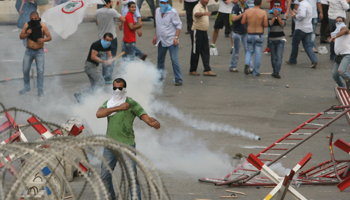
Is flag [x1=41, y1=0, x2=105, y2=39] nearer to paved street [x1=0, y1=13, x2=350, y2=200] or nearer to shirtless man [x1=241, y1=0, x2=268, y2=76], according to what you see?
paved street [x1=0, y1=13, x2=350, y2=200]

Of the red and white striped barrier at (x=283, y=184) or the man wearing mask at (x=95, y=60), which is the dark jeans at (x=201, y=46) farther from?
the red and white striped barrier at (x=283, y=184)

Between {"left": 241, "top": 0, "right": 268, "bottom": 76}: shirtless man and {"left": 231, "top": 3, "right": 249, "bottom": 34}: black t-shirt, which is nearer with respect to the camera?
{"left": 241, "top": 0, "right": 268, "bottom": 76}: shirtless man

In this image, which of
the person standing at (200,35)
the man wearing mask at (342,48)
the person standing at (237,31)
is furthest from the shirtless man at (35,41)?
the man wearing mask at (342,48)

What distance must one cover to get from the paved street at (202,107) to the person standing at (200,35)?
32 centimetres

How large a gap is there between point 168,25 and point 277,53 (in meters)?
3.04

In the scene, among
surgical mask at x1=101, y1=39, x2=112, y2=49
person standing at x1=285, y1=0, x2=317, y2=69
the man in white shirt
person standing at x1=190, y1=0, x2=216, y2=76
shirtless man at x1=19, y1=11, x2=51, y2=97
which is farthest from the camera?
the man in white shirt

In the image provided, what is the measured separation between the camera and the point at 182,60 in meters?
14.2

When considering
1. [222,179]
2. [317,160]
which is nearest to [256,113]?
[317,160]

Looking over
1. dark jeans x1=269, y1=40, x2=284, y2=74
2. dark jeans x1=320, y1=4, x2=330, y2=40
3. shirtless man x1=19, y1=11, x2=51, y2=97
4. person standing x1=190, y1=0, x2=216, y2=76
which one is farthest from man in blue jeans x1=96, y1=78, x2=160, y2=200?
dark jeans x1=320, y1=4, x2=330, y2=40

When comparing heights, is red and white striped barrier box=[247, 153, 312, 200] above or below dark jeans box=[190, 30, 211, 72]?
above

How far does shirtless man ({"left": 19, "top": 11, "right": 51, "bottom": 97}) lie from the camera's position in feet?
34.0

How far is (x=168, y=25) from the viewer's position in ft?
37.4

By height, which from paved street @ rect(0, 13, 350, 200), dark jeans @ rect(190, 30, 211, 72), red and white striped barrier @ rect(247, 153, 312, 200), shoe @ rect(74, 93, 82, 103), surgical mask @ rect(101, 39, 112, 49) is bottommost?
paved street @ rect(0, 13, 350, 200)

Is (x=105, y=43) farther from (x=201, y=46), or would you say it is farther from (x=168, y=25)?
(x=201, y=46)
